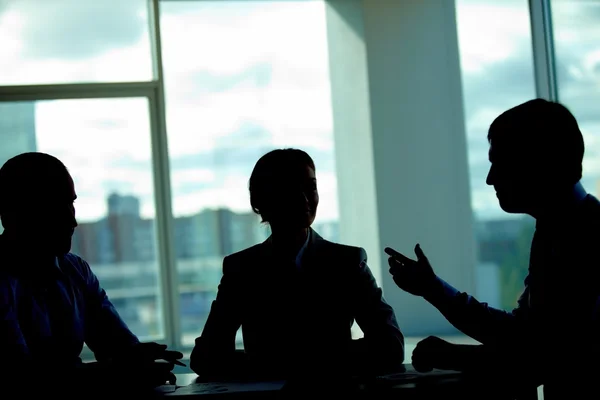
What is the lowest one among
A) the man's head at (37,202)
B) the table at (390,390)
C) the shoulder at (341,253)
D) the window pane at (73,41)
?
the table at (390,390)

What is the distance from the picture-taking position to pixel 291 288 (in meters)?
1.98

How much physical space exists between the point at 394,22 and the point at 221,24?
157 centimetres

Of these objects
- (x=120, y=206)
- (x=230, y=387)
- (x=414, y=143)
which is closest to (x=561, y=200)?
(x=230, y=387)

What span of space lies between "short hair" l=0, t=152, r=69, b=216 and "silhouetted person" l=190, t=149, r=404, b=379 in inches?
21.3

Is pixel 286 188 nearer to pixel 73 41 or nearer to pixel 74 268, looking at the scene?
pixel 74 268

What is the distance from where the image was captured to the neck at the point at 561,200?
1557 mm

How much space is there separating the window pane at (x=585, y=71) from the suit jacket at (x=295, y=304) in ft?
9.48

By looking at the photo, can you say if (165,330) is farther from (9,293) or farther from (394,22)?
(9,293)

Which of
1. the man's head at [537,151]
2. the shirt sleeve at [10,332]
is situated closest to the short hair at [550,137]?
the man's head at [537,151]

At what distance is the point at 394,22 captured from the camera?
228 inches

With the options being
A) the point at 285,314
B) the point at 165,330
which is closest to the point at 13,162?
the point at 285,314

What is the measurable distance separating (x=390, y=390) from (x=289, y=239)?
0.70 m

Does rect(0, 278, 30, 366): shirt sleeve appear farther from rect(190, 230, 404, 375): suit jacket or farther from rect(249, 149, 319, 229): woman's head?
rect(249, 149, 319, 229): woman's head

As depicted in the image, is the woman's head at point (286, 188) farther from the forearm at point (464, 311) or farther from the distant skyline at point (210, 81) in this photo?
the distant skyline at point (210, 81)
